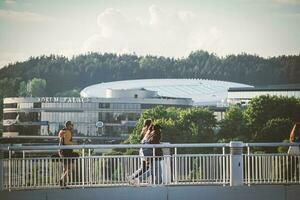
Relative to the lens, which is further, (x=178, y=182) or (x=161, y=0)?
(x=161, y=0)

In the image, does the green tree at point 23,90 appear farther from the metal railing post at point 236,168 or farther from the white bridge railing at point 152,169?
the metal railing post at point 236,168

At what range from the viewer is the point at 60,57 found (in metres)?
41.7

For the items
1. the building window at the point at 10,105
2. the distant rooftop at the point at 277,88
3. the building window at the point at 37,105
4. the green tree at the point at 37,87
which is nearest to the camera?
the building window at the point at 10,105

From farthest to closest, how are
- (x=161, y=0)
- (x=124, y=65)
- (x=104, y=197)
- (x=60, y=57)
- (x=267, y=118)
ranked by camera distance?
(x=267, y=118) → (x=124, y=65) → (x=60, y=57) → (x=161, y=0) → (x=104, y=197)

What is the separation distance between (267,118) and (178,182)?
3916cm

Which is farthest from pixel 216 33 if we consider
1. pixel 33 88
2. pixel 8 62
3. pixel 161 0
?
pixel 33 88

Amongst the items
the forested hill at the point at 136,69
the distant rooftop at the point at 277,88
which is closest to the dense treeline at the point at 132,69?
the forested hill at the point at 136,69

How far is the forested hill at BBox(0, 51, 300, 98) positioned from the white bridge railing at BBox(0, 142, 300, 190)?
27.1 meters

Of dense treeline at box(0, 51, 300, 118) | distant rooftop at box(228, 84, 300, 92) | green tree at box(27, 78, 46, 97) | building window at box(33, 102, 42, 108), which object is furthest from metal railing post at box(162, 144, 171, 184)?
building window at box(33, 102, 42, 108)

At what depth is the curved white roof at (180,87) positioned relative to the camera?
44906mm

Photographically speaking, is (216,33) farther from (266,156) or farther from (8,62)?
(266,156)

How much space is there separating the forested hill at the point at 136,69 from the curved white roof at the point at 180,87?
23.0 inches

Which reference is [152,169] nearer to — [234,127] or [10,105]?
[10,105]

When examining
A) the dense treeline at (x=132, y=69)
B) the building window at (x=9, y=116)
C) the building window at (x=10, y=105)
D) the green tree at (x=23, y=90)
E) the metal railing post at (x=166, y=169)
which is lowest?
the metal railing post at (x=166, y=169)
